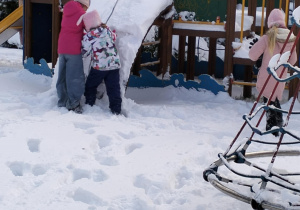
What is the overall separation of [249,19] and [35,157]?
451 cm

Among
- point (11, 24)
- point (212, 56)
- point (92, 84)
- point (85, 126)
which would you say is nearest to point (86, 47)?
point (92, 84)

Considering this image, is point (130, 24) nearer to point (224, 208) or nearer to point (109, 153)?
point (109, 153)

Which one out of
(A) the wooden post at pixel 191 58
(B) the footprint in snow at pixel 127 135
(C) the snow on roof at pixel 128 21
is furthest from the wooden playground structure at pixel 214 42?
(B) the footprint in snow at pixel 127 135

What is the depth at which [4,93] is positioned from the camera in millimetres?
7082

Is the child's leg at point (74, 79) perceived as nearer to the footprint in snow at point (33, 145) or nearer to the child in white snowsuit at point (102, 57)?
the child in white snowsuit at point (102, 57)

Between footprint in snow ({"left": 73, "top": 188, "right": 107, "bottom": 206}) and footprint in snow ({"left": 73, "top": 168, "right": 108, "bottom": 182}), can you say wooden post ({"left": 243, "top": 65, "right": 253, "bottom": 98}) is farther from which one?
footprint in snow ({"left": 73, "top": 188, "right": 107, "bottom": 206})

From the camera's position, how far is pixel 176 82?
7945 millimetres

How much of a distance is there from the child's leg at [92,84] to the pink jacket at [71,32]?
296 millimetres

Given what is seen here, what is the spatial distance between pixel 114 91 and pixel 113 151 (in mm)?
1606

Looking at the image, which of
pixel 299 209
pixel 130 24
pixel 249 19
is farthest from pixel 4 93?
pixel 299 209

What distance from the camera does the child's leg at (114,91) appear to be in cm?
641

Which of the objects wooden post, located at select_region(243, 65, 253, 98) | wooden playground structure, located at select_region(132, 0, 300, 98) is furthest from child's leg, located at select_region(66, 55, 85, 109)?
wooden post, located at select_region(243, 65, 253, 98)

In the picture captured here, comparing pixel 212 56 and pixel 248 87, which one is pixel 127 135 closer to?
pixel 248 87

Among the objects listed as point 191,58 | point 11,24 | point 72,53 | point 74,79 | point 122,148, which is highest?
point 72,53
